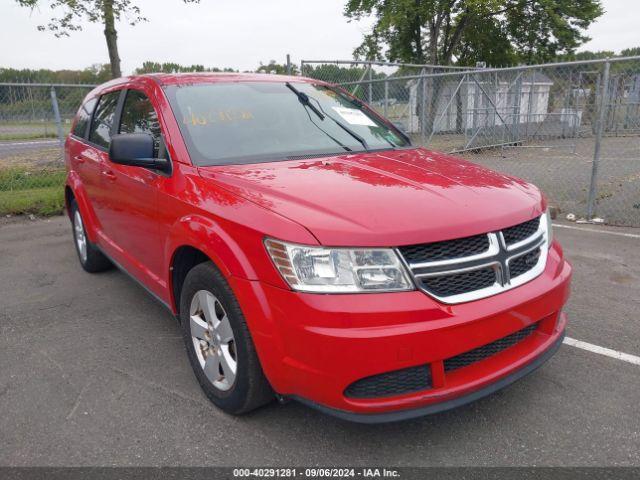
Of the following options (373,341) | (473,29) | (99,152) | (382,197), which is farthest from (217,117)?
(473,29)

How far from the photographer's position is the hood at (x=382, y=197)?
210 centimetres

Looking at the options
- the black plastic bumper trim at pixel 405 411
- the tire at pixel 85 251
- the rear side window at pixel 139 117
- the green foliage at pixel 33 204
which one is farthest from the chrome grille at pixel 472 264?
the green foliage at pixel 33 204

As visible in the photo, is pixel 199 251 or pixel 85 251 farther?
pixel 85 251

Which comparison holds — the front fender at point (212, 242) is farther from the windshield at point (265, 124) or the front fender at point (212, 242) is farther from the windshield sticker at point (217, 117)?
the windshield sticker at point (217, 117)

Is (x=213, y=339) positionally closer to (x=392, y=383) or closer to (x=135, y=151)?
(x=392, y=383)

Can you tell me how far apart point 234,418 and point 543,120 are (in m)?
13.1

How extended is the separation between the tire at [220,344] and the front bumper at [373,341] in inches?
4.7

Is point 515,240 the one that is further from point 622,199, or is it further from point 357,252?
point 622,199

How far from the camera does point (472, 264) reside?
7.16 ft

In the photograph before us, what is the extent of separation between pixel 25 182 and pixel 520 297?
10093 mm

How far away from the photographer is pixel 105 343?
3535 mm

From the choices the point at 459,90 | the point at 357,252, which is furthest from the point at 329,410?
the point at 459,90

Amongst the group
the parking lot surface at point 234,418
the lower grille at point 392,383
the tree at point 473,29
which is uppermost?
the tree at point 473,29

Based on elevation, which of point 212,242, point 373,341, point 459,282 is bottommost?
point 373,341
